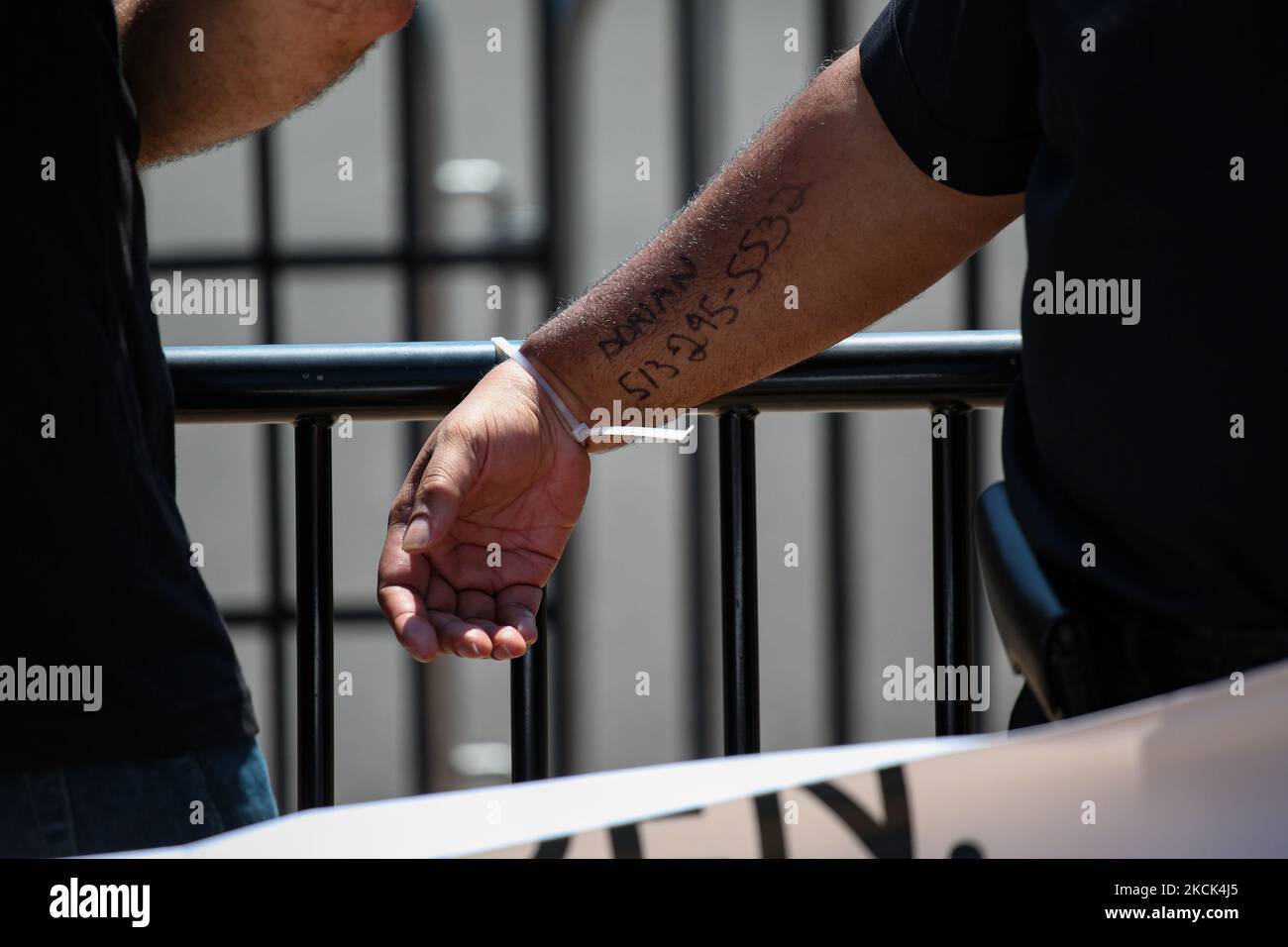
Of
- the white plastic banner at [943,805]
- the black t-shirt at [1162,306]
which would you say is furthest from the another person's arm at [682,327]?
the white plastic banner at [943,805]

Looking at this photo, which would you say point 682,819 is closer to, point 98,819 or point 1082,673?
point 1082,673

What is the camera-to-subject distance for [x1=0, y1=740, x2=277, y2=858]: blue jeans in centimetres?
112

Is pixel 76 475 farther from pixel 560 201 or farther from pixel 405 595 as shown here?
pixel 560 201

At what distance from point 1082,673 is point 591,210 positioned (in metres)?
2.83

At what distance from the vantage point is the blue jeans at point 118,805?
112 centimetres

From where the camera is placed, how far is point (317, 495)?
157cm

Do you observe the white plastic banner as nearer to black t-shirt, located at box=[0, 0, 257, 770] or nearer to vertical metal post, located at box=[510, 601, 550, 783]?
black t-shirt, located at box=[0, 0, 257, 770]

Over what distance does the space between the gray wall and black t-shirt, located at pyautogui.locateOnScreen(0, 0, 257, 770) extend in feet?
7.43

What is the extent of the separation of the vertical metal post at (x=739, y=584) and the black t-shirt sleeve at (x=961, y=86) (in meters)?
0.52

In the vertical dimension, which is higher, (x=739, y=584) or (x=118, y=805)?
(x=739, y=584)

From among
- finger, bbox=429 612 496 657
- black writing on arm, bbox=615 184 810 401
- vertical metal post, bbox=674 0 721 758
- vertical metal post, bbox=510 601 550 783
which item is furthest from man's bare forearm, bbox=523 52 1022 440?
vertical metal post, bbox=674 0 721 758

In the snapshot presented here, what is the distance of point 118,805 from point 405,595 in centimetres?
31

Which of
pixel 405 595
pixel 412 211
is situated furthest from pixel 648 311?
pixel 412 211

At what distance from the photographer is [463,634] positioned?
1194 millimetres
